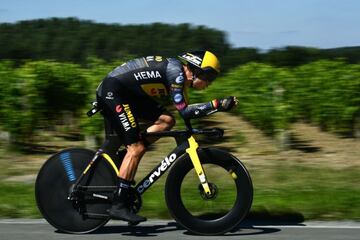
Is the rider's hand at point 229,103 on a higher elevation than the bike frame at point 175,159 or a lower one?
higher

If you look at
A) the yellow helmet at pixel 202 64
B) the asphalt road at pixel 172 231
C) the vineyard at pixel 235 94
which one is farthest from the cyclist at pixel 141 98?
the vineyard at pixel 235 94

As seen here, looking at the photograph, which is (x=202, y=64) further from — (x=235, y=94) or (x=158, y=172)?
(x=235, y=94)

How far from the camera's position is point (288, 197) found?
795 centimetres

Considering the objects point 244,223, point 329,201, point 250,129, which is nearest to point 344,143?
point 250,129

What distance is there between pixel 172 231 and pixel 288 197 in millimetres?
1933

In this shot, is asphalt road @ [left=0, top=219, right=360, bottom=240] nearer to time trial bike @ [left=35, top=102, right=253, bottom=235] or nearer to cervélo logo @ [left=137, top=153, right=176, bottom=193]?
time trial bike @ [left=35, top=102, right=253, bottom=235]

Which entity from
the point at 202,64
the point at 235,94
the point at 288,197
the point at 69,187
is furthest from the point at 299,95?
the point at 69,187

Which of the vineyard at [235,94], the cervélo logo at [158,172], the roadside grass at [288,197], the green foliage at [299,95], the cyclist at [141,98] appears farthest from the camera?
the green foliage at [299,95]

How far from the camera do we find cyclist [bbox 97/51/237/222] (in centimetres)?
622

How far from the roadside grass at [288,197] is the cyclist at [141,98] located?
746mm

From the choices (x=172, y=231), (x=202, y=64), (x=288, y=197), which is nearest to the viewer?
(x=202, y=64)

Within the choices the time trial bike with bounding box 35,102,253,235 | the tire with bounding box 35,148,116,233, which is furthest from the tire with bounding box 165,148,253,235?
the tire with bounding box 35,148,116,233

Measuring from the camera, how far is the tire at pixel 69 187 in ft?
21.4

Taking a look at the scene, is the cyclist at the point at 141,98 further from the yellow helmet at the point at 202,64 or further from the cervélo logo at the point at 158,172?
the cervélo logo at the point at 158,172
